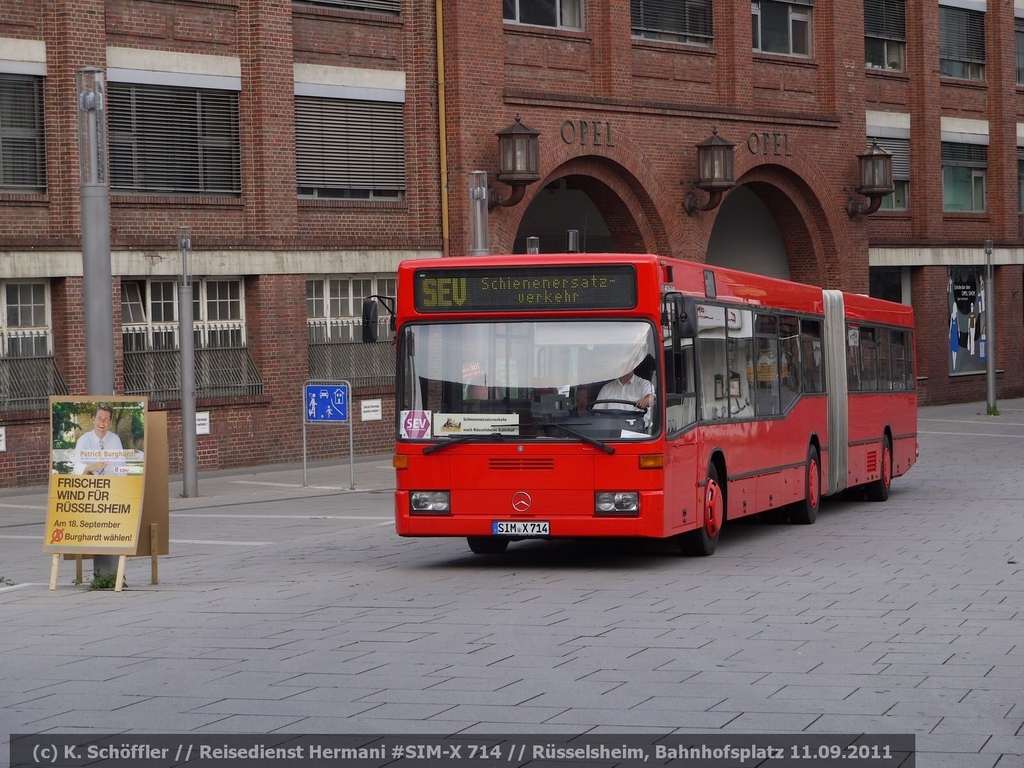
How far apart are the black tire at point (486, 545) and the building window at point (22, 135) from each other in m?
12.9

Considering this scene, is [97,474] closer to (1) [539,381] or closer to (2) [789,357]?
(1) [539,381]

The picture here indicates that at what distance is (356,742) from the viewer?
24.1 ft

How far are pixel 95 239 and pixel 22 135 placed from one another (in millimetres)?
12913

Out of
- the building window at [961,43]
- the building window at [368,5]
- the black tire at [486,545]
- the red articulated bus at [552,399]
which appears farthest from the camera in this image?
the building window at [961,43]

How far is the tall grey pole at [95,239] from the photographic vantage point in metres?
13.4

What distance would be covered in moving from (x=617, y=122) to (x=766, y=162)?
5.06 meters

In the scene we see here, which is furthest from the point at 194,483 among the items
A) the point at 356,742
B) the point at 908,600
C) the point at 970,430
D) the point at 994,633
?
the point at 970,430

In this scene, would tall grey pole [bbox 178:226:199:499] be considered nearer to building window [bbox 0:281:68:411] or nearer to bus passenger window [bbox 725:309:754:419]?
building window [bbox 0:281:68:411]

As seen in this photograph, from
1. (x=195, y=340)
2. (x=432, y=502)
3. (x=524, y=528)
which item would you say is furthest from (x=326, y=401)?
(x=524, y=528)

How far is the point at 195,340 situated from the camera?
2784 cm

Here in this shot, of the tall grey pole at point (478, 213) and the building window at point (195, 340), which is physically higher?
the tall grey pole at point (478, 213)

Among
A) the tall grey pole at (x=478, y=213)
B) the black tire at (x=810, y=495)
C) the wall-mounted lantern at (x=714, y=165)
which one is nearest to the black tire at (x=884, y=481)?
the black tire at (x=810, y=495)

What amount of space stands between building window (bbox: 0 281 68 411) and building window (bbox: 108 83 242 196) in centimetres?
228

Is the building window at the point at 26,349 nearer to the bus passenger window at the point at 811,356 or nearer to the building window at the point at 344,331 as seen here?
the building window at the point at 344,331
